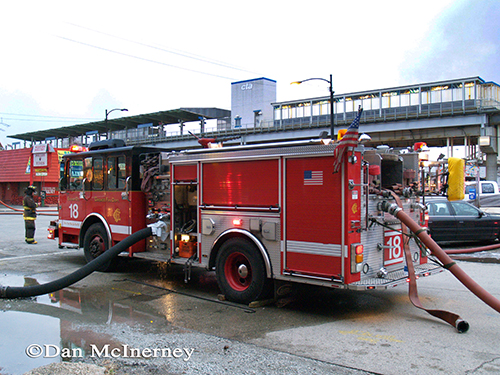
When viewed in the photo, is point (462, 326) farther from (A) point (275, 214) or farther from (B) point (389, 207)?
(A) point (275, 214)

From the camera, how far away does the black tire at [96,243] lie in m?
9.10

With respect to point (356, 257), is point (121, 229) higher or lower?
higher

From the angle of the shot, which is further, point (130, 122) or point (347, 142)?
point (130, 122)

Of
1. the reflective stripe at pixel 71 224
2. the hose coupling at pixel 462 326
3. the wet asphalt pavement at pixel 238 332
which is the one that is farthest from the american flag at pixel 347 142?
the reflective stripe at pixel 71 224

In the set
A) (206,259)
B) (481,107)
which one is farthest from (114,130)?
(206,259)

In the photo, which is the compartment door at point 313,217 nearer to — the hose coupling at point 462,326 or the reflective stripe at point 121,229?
the hose coupling at point 462,326

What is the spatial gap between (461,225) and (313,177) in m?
8.64

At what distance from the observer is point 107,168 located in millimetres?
9164

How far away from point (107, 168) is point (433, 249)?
21.6 feet

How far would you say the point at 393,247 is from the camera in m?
6.36

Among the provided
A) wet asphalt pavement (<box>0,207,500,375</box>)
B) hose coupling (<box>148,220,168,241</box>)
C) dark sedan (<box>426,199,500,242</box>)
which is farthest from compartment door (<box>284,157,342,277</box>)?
dark sedan (<box>426,199,500,242</box>)

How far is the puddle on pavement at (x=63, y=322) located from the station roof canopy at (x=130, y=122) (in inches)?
1826

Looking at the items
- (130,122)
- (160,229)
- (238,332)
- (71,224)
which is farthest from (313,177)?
(130,122)

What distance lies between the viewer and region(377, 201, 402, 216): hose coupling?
585cm
